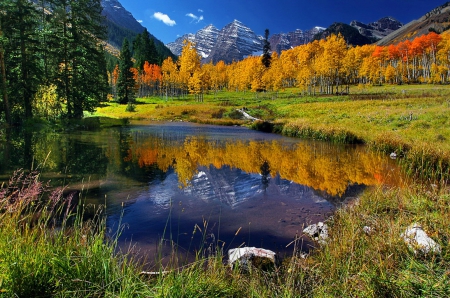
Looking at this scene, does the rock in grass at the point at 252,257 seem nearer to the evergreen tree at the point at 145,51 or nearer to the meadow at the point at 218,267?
the meadow at the point at 218,267

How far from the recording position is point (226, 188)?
1127 centimetres

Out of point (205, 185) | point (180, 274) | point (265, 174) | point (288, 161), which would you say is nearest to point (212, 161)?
point (265, 174)

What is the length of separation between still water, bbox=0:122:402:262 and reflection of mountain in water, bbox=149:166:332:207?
0.13 feet

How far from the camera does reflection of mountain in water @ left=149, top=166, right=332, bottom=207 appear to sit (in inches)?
391

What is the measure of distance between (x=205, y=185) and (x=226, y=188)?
0.91 metres

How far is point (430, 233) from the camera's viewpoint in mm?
4934

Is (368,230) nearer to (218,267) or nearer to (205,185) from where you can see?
(218,267)

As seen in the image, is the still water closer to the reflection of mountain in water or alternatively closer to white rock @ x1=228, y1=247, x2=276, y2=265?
the reflection of mountain in water

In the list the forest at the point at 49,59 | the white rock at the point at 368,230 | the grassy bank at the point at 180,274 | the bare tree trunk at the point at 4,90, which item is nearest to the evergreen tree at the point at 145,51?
the forest at the point at 49,59

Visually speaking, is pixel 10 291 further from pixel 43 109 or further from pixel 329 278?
pixel 43 109

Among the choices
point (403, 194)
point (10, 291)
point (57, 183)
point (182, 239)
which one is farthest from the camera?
point (57, 183)

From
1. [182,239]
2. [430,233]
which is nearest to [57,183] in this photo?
[182,239]

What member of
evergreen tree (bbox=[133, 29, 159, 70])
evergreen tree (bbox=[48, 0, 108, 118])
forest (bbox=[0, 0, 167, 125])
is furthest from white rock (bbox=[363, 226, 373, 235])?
evergreen tree (bbox=[133, 29, 159, 70])

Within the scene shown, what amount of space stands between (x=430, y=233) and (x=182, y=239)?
4925 mm
